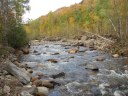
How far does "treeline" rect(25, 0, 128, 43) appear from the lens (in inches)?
1659

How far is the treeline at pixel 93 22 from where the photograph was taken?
42134 millimetres

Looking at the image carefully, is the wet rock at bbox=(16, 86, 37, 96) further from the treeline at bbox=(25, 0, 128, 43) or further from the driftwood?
the treeline at bbox=(25, 0, 128, 43)

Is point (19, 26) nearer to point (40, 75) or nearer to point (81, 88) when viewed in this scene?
point (40, 75)

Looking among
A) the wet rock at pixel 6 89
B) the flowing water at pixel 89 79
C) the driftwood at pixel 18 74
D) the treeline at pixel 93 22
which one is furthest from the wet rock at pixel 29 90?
the treeline at pixel 93 22

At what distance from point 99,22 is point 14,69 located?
5849 centimetres

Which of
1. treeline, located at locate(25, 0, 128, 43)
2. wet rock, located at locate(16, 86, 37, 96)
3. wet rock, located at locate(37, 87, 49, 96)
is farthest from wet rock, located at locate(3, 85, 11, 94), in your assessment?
treeline, located at locate(25, 0, 128, 43)

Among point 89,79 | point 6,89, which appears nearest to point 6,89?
point 6,89

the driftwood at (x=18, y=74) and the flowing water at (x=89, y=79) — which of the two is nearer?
the flowing water at (x=89, y=79)

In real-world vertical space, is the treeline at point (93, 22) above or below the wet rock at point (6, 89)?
above

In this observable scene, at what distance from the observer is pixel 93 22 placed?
269 feet

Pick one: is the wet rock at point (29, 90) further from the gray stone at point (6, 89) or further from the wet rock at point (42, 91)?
the gray stone at point (6, 89)

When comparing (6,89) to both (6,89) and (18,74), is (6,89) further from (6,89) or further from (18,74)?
(18,74)

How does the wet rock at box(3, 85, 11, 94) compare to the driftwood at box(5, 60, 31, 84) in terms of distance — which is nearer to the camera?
the wet rock at box(3, 85, 11, 94)

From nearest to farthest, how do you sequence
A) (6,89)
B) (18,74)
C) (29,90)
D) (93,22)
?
(6,89)
(29,90)
(18,74)
(93,22)
